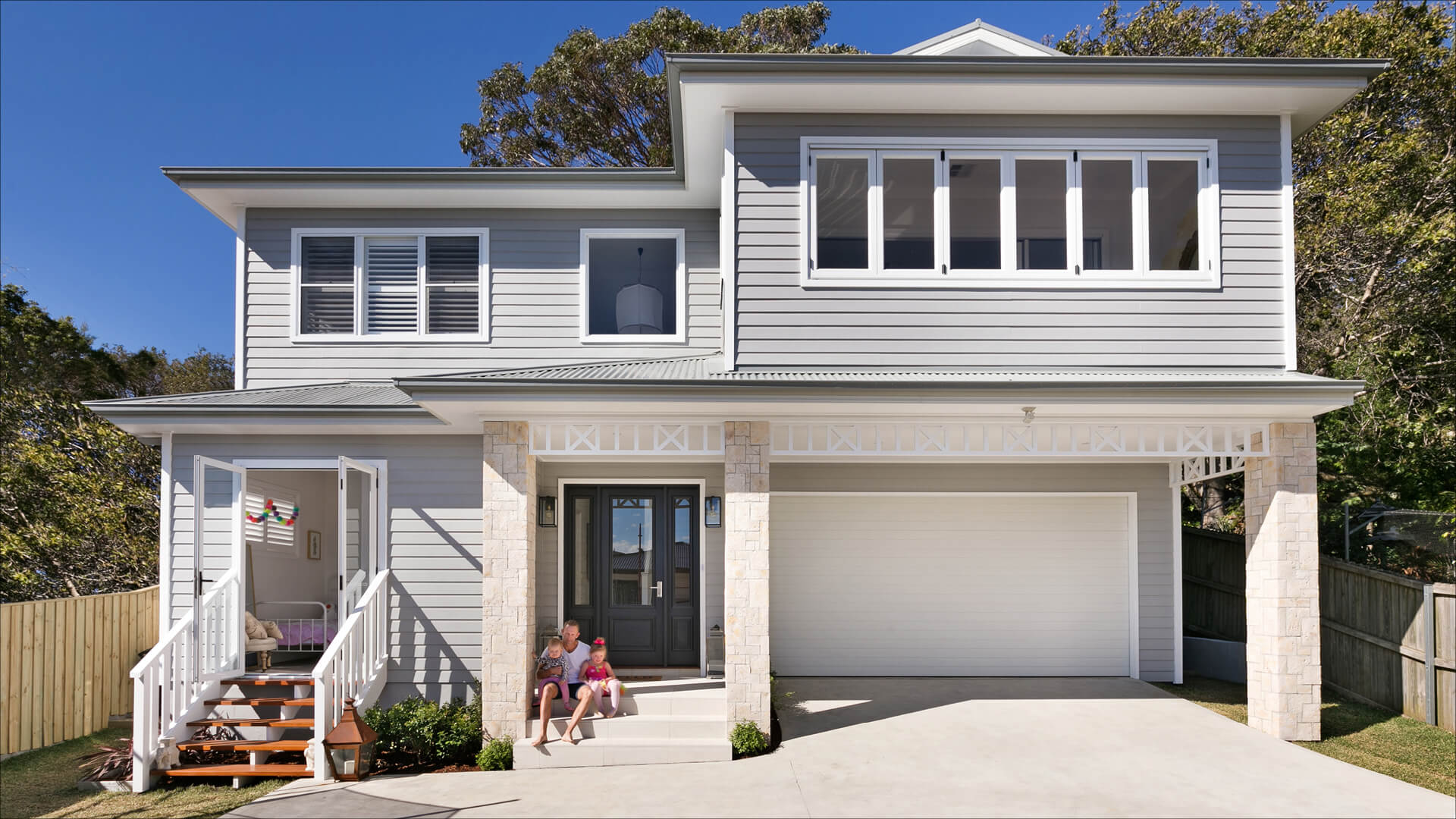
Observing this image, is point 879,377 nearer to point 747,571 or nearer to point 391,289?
point 747,571

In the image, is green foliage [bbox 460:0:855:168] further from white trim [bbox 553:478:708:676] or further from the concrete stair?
the concrete stair

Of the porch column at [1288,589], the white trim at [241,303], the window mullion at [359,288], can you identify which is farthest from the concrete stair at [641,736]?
the white trim at [241,303]

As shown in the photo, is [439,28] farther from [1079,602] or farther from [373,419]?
[1079,602]

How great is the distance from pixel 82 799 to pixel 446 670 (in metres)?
3.23

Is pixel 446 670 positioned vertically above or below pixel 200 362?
below

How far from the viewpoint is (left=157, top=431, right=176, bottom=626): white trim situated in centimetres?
928

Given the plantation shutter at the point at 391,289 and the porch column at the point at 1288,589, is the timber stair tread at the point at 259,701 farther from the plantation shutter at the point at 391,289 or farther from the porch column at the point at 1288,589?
the porch column at the point at 1288,589

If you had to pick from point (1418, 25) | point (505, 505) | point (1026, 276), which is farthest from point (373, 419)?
point (1418, 25)

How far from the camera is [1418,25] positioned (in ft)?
43.5

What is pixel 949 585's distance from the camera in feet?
36.1

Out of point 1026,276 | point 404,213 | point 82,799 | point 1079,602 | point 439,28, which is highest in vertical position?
point 439,28

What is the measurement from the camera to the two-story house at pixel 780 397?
7.92 meters

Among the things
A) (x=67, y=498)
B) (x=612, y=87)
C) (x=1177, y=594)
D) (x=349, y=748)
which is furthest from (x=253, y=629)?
(x=612, y=87)

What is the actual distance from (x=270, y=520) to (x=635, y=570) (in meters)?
4.13
